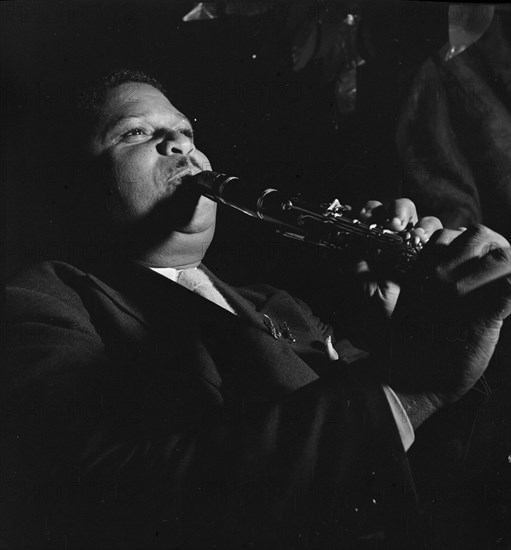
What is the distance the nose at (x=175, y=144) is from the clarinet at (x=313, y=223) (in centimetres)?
6

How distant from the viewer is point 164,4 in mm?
1262

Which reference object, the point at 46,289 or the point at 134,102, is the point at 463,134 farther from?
the point at 46,289

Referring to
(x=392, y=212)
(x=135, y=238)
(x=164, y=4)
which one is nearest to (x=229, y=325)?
(x=135, y=238)

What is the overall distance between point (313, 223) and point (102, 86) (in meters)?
0.49

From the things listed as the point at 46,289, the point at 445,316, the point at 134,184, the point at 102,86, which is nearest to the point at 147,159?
the point at 134,184

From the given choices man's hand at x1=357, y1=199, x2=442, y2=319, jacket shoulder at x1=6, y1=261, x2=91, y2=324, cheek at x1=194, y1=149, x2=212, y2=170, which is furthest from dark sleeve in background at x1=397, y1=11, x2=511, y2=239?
jacket shoulder at x1=6, y1=261, x2=91, y2=324

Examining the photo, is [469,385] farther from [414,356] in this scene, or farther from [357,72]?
[357,72]

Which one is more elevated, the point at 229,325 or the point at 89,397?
the point at 229,325

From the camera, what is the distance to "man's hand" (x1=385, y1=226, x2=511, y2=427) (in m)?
1.11

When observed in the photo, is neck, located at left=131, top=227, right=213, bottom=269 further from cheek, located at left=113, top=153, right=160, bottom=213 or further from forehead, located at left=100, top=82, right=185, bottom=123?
forehead, located at left=100, top=82, right=185, bottom=123

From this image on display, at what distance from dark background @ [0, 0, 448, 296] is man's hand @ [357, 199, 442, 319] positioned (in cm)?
4

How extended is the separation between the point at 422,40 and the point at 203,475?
39.0 inches

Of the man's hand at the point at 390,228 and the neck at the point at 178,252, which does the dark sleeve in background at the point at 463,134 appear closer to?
the man's hand at the point at 390,228

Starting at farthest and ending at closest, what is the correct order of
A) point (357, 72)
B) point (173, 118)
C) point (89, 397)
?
point (357, 72) < point (173, 118) < point (89, 397)
